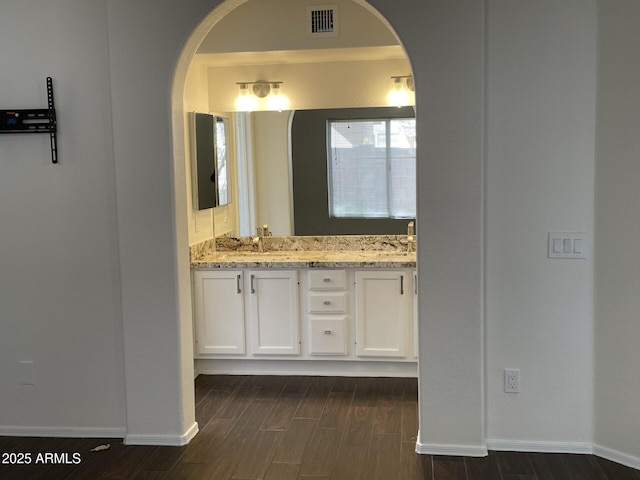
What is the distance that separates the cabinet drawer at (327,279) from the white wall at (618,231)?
1785mm

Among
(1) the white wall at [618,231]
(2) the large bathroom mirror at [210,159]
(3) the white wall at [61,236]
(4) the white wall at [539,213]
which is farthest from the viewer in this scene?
(2) the large bathroom mirror at [210,159]

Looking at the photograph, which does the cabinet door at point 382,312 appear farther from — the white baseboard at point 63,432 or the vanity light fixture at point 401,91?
the white baseboard at point 63,432

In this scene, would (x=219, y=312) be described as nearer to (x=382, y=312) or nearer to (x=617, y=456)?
(x=382, y=312)

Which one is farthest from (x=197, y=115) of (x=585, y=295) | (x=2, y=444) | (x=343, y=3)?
(x=585, y=295)

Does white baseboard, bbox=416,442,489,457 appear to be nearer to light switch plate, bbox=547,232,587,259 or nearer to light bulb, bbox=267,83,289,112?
light switch plate, bbox=547,232,587,259

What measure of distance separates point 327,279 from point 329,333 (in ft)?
1.23

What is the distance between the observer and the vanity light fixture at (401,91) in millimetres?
5145

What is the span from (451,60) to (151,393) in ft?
7.51

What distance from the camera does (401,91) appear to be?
517 cm

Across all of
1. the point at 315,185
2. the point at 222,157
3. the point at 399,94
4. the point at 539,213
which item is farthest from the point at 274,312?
the point at 539,213

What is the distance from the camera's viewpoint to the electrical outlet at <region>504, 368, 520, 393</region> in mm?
3529

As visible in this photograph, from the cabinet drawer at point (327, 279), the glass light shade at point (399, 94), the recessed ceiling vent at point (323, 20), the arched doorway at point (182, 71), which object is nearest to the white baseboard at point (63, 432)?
the arched doorway at point (182, 71)

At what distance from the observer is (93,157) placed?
3711mm

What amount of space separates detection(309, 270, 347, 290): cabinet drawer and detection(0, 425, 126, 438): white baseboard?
1.60 m
